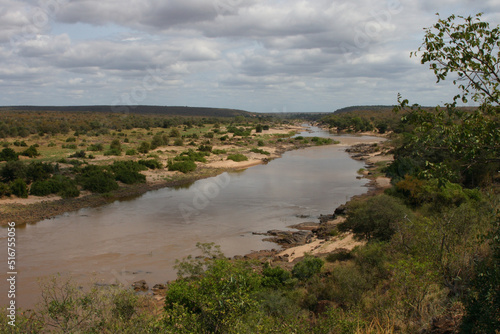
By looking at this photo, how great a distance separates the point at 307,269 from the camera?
482 inches

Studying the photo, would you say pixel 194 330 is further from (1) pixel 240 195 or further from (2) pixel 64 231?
(1) pixel 240 195

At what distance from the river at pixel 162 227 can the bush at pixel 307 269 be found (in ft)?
14.6

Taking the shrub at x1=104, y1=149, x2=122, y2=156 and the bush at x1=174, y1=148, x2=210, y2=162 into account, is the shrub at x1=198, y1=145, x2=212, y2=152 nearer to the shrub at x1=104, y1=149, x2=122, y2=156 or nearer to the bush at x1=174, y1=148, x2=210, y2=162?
the bush at x1=174, y1=148, x2=210, y2=162

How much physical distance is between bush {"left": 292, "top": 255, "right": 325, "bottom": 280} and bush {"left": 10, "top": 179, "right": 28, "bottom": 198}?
18.3m

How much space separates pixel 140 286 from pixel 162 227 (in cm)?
715

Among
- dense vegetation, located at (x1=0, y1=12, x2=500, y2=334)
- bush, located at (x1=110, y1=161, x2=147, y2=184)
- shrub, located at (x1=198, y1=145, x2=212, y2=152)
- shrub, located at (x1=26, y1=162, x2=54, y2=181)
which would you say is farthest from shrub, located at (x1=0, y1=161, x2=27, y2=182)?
shrub, located at (x1=198, y1=145, x2=212, y2=152)

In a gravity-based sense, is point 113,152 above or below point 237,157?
above

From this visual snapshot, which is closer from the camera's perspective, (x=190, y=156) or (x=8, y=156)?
(x=8, y=156)

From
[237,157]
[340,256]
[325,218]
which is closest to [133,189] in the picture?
[325,218]

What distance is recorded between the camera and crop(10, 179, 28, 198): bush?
23.5 meters

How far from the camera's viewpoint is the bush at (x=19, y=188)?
23.5 metres

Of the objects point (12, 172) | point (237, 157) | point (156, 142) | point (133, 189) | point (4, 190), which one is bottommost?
point (133, 189)

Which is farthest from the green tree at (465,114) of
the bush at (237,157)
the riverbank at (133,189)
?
the bush at (237,157)

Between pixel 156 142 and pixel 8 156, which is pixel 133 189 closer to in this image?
pixel 8 156
